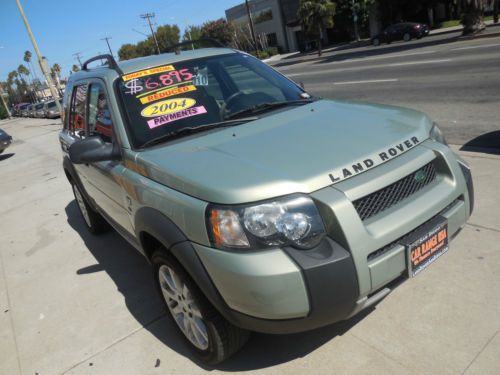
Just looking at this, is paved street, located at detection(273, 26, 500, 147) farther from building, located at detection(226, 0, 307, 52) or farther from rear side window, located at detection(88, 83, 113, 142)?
building, located at detection(226, 0, 307, 52)

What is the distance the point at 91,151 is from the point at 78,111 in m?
1.66

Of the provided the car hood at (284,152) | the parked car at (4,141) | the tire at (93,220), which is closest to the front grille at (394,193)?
the car hood at (284,152)

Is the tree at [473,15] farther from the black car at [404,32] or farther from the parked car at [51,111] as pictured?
the parked car at [51,111]

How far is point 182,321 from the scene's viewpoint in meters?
2.78

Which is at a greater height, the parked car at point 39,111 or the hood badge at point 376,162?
the hood badge at point 376,162

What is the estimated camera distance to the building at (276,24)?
55656mm

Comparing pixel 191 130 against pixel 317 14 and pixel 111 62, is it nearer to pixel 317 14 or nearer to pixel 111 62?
pixel 111 62

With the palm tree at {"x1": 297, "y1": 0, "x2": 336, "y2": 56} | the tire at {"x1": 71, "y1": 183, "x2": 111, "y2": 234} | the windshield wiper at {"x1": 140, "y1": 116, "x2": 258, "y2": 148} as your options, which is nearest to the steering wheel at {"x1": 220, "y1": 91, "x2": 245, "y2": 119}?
the windshield wiper at {"x1": 140, "y1": 116, "x2": 258, "y2": 148}

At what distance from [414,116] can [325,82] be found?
13.7 metres

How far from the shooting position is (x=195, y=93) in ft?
10.6

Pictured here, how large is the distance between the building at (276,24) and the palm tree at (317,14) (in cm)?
1625

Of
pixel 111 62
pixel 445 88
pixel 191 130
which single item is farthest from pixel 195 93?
pixel 445 88

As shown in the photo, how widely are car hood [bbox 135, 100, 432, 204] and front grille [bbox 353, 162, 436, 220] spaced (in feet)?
0.47

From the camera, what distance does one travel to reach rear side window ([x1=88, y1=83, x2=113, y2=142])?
10.6ft
